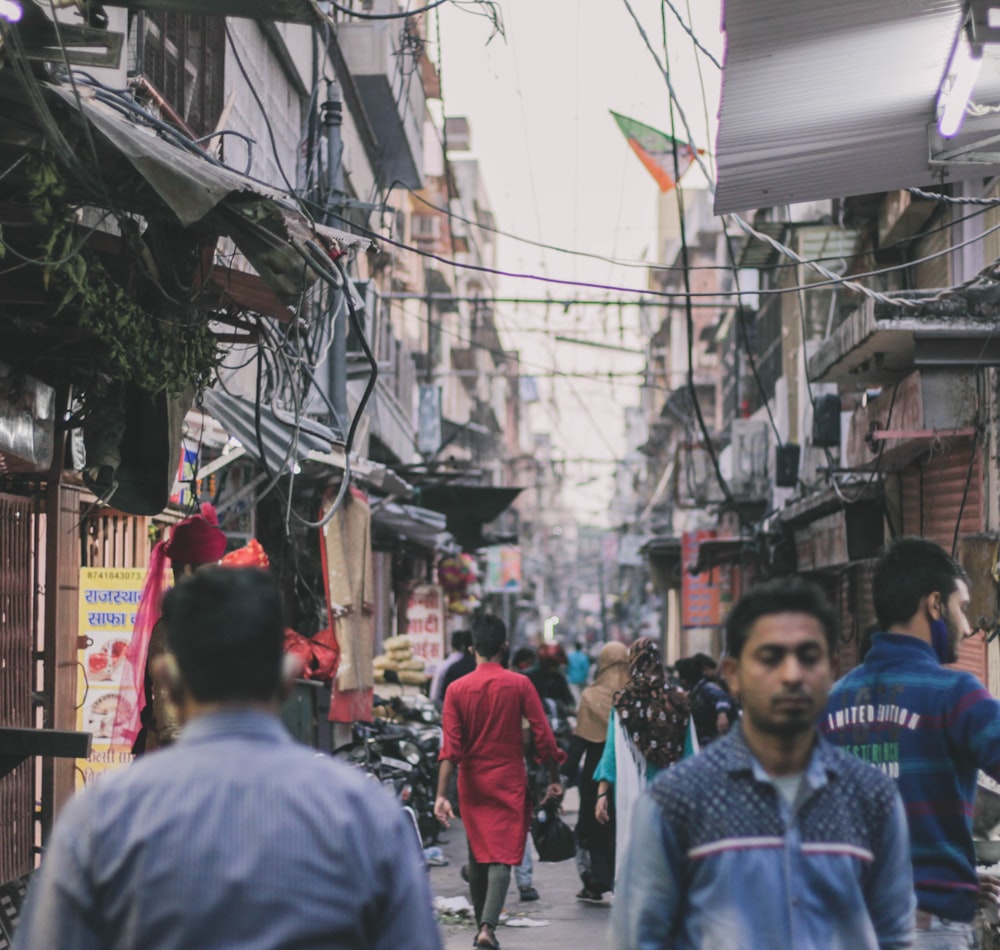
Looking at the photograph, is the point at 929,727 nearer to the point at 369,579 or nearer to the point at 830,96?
the point at 830,96

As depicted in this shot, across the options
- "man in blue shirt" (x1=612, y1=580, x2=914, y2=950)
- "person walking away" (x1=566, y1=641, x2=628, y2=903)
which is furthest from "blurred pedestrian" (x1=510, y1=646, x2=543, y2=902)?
"man in blue shirt" (x1=612, y1=580, x2=914, y2=950)

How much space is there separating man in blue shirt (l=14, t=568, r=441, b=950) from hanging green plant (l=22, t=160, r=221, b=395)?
3.32 metres

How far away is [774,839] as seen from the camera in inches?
125

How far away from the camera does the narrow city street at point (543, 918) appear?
9.66 meters

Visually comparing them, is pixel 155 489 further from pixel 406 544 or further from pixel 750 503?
pixel 750 503

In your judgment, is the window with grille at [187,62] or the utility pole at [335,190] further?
the utility pole at [335,190]

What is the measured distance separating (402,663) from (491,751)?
340 inches

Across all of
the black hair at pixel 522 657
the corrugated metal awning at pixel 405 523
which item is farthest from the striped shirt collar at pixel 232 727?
the black hair at pixel 522 657

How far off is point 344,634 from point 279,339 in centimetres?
378

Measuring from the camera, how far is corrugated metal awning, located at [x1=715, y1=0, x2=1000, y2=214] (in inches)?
281

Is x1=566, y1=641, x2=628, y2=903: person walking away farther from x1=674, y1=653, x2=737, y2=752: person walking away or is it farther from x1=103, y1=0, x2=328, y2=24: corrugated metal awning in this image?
x1=103, y1=0, x2=328, y2=24: corrugated metal awning

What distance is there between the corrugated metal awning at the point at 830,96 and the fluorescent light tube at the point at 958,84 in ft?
0.26

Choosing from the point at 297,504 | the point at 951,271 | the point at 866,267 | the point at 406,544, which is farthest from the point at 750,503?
the point at 297,504

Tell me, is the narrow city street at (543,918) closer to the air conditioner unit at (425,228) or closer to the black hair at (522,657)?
the black hair at (522,657)
